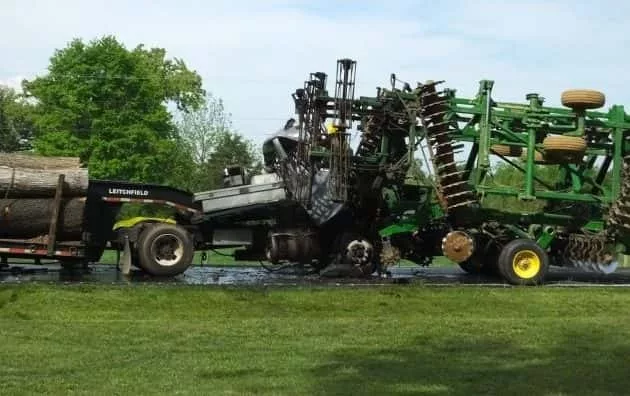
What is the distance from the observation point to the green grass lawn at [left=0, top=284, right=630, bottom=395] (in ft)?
26.9

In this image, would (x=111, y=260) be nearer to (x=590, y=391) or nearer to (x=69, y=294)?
(x=69, y=294)

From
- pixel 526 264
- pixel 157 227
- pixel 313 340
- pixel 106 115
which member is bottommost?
pixel 313 340

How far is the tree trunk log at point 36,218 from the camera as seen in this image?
16.7 m

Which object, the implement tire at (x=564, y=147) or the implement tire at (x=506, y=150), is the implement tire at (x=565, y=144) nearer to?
the implement tire at (x=564, y=147)

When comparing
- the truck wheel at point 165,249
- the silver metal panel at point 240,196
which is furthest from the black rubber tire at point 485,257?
the truck wheel at point 165,249

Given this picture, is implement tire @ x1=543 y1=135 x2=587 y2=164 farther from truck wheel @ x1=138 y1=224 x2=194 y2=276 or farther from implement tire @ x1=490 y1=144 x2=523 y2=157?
truck wheel @ x1=138 y1=224 x2=194 y2=276

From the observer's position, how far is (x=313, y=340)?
35.3 ft

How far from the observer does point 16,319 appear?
12.2 meters

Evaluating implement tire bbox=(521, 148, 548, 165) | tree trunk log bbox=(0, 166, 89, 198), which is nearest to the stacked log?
tree trunk log bbox=(0, 166, 89, 198)

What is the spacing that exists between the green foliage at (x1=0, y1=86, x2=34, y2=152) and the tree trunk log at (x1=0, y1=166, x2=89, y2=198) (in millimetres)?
62553

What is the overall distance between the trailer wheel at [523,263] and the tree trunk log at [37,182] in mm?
7465

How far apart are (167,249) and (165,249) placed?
4cm

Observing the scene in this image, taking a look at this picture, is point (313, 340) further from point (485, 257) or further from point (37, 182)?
point (485, 257)

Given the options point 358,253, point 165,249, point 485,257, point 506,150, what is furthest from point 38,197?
point 506,150
